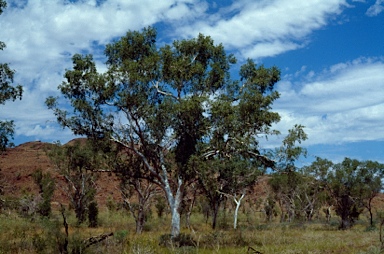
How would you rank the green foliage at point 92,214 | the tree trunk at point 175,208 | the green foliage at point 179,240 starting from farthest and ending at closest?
the green foliage at point 92,214 → the tree trunk at point 175,208 → the green foliage at point 179,240

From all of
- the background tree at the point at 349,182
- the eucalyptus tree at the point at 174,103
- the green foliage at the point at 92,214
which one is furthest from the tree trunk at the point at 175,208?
the background tree at the point at 349,182

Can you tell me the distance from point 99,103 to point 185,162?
590cm

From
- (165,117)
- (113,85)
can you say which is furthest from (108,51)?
(165,117)

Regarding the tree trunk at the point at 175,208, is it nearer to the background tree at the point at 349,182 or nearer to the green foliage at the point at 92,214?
the green foliage at the point at 92,214

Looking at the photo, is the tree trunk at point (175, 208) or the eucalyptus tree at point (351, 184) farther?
the eucalyptus tree at point (351, 184)

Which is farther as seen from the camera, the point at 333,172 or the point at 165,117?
the point at 333,172

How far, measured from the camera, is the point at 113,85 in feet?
71.1

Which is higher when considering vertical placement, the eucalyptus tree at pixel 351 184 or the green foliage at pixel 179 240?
the eucalyptus tree at pixel 351 184

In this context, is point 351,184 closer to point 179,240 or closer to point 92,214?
point 92,214

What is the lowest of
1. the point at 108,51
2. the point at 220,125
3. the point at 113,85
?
the point at 220,125

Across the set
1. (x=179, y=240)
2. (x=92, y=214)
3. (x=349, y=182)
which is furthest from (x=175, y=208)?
(x=349, y=182)

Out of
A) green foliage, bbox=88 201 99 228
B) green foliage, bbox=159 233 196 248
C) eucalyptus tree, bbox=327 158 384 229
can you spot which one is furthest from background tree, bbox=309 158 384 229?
green foliage, bbox=159 233 196 248

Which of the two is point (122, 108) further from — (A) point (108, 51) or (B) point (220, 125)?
(B) point (220, 125)

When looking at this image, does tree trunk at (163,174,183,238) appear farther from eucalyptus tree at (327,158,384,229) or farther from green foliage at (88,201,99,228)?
eucalyptus tree at (327,158,384,229)
